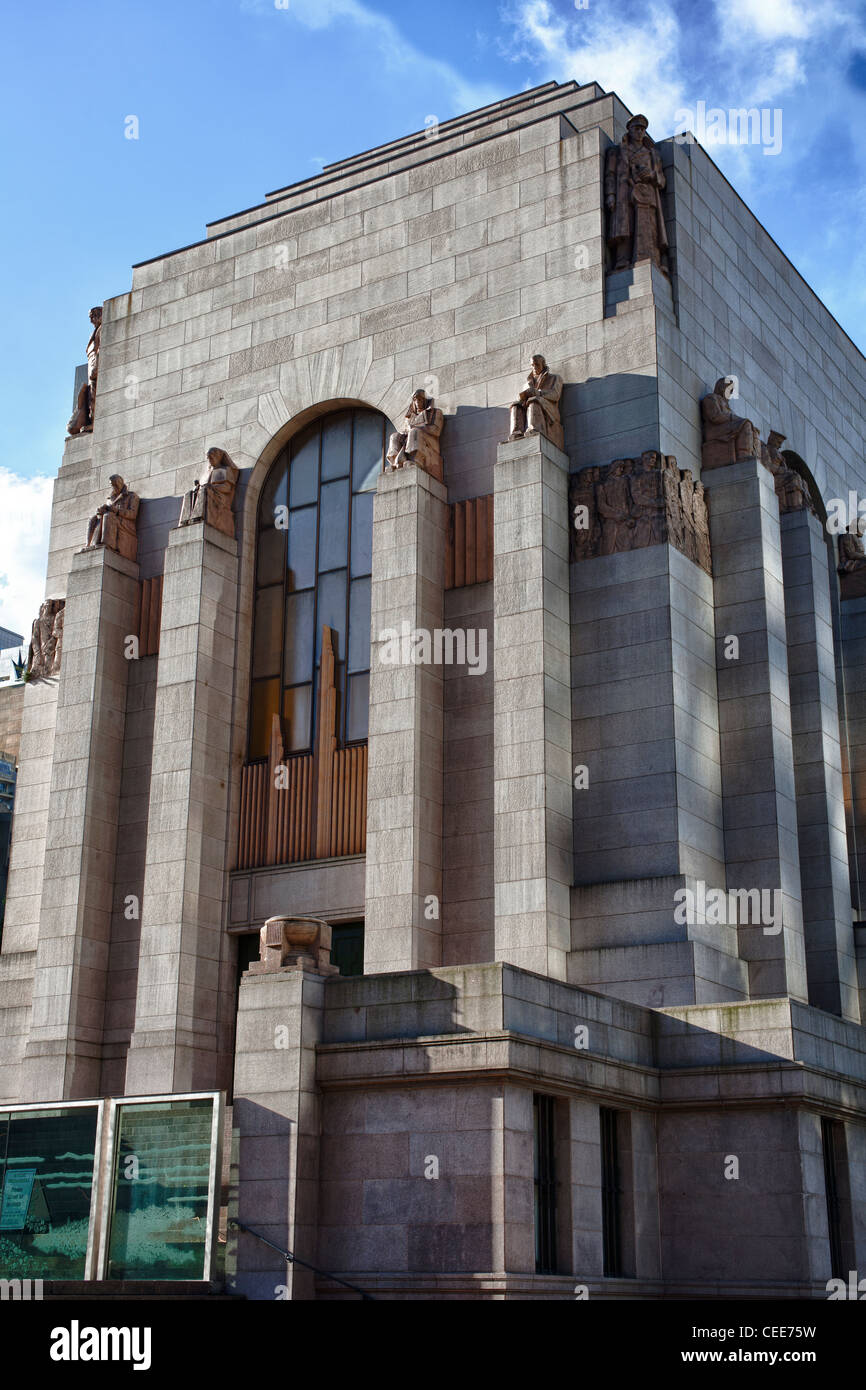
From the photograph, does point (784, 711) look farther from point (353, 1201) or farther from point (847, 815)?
point (353, 1201)

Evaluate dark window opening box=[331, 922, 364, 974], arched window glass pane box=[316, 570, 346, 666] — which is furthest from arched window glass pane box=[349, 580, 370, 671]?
dark window opening box=[331, 922, 364, 974]

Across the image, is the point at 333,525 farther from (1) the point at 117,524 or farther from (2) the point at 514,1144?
(2) the point at 514,1144

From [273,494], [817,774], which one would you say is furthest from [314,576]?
[817,774]

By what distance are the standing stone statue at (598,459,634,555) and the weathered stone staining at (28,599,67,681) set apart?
1492 centimetres

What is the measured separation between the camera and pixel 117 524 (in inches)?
1582

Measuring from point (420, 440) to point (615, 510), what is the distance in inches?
190

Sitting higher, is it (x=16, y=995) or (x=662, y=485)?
(x=662, y=485)

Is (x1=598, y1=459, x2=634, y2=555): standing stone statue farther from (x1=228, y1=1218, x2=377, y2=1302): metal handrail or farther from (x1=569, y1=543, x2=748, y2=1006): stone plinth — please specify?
(x1=228, y1=1218, x2=377, y2=1302): metal handrail

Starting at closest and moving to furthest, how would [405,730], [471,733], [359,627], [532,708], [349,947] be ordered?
[532,708]
[405,730]
[471,733]
[349,947]
[359,627]

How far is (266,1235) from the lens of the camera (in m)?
24.0

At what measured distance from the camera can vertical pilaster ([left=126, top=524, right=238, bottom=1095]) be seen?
113 feet
